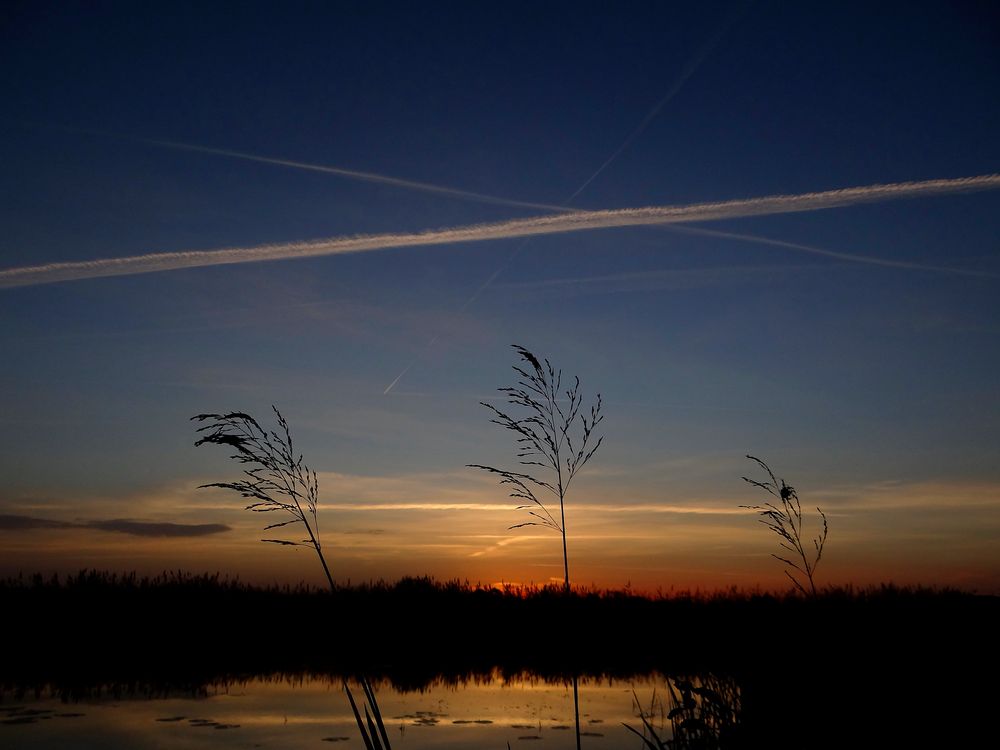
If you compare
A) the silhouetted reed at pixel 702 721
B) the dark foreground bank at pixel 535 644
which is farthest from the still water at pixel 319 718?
the silhouetted reed at pixel 702 721

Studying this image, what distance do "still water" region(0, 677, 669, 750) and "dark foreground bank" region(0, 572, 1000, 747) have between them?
0.84 m

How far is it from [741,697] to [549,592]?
1267cm

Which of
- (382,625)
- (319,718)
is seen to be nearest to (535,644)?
(382,625)

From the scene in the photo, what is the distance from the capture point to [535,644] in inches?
675

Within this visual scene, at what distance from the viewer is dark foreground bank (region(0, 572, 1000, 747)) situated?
5.54 metres

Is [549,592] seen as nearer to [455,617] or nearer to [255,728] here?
[455,617]

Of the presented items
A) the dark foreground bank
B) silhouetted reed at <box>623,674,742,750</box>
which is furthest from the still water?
silhouetted reed at <box>623,674,742,750</box>

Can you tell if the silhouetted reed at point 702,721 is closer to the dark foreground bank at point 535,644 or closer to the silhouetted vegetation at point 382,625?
the dark foreground bank at point 535,644

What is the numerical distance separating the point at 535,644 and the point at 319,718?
28.2ft

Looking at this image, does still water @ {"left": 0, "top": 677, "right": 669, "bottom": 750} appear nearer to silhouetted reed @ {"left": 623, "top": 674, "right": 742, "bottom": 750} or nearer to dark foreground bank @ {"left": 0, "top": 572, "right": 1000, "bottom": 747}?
dark foreground bank @ {"left": 0, "top": 572, "right": 1000, "bottom": 747}

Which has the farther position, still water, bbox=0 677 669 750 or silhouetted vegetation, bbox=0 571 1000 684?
silhouetted vegetation, bbox=0 571 1000 684

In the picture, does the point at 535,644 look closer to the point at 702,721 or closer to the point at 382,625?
the point at 382,625

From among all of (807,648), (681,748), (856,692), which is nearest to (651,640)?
(807,648)

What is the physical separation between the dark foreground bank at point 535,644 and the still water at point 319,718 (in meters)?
0.84
